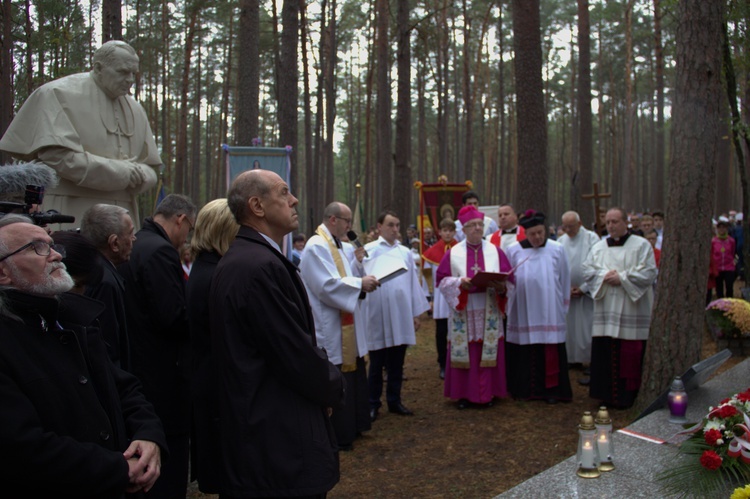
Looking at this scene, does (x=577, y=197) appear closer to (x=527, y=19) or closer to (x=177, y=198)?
(x=527, y=19)

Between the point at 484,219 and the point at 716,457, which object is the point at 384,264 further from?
the point at 716,457

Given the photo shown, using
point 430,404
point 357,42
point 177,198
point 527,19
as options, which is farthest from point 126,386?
point 357,42

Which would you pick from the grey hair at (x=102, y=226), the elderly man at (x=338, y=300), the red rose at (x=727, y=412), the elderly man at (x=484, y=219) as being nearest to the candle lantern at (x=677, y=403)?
the red rose at (x=727, y=412)

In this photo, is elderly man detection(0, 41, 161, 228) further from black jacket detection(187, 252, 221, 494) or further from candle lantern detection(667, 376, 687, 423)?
candle lantern detection(667, 376, 687, 423)

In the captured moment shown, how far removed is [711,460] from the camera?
356 centimetres

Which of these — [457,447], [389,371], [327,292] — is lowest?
[457,447]

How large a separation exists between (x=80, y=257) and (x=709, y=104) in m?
5.68

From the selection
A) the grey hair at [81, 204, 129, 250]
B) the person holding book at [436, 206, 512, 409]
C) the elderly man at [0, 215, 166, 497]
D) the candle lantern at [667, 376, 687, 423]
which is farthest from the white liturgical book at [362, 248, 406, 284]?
the elderly man at [0, 215, 166, 497]

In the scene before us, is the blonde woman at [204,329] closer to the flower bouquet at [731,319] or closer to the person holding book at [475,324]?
the person holding book at [475,324]

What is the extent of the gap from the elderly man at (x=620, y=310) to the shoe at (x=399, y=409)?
2115 mm

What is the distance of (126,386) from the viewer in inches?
102

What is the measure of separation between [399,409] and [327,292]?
2.14 m

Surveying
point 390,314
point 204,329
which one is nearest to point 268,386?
point 204,329

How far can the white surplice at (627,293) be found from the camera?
7.07m
